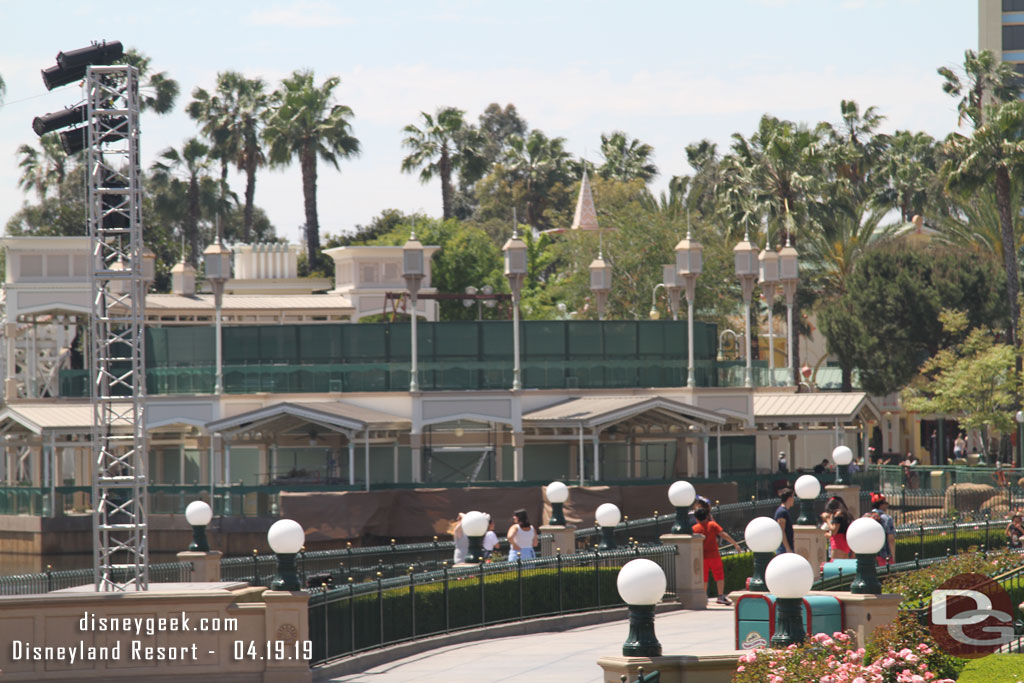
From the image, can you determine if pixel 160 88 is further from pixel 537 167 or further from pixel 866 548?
pixel 866 548

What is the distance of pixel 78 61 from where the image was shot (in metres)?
23.9

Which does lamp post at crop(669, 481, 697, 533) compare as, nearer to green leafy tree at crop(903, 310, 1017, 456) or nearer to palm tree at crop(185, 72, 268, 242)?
green leafy tree at crop(903, 310, 1017, 456)

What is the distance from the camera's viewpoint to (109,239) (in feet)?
78.4

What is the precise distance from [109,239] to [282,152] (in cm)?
5591

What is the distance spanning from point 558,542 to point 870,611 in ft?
40.2

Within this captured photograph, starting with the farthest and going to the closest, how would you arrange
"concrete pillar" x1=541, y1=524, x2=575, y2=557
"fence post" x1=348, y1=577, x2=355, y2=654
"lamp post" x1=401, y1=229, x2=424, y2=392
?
"lamp post" x1=401, y1=229, x2=424, y2=392
"concrete pillar" x1=541, y1=524, x2=575, y2=557
"fence post" x1=348, y1=577, x2=355, y2=654

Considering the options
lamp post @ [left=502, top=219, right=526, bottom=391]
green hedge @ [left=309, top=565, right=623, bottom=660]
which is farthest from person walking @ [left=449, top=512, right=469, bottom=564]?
lamp post @ [left=502, top=219, right=526, bottom=391]

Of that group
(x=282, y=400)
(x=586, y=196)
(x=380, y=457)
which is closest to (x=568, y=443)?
(x=380, y=457)

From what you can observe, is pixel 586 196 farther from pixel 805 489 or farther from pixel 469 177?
pixel 805 489

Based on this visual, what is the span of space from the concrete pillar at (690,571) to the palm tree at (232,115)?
62903 millimetres

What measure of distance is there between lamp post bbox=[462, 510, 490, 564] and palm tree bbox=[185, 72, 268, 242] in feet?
203

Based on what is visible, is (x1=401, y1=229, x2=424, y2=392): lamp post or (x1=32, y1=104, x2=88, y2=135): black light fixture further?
(x1=401, y1=229, x2=424, y2=392): lamp post

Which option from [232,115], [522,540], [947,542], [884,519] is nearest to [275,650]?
[522,540]

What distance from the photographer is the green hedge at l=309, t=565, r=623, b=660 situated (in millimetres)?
20672
